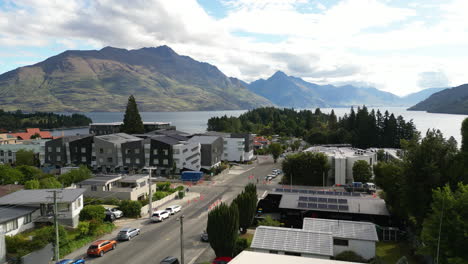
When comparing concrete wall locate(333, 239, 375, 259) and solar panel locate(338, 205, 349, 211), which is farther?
solar panel locate(338, 205, 349, 211)

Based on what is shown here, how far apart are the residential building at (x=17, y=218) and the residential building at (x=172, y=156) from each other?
1476 inches

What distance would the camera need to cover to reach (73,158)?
254 feet

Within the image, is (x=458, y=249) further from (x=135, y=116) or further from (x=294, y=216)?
(x=135, y=116)

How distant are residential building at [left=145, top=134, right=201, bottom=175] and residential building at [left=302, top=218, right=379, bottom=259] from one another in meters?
45.3

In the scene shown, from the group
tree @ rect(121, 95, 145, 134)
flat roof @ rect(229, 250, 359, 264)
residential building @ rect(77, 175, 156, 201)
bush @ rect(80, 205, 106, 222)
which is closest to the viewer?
flat roof @ rect(229, 250, 359, 264)

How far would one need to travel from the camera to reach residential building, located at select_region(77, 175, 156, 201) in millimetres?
44844

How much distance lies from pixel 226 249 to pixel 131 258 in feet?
27.0

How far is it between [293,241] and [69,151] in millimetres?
69846

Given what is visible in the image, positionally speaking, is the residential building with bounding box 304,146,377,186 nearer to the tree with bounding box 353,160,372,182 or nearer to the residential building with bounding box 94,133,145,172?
the tree with bounding box 353,160,372,182

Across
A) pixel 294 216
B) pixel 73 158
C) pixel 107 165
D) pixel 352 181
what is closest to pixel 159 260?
pixel 294 216

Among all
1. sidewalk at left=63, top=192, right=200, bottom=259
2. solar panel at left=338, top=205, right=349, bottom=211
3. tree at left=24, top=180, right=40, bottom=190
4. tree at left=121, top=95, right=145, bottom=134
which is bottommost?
sidewalk at left=63, top=192, right=200, bottom=259

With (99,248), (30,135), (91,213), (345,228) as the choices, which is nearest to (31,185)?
(91,213)

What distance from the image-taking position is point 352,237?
26000mm

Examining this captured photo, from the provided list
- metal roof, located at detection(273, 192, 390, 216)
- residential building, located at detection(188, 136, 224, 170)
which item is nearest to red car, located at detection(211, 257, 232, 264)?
metal roof, located at detection(273, 192, 390, 216)
